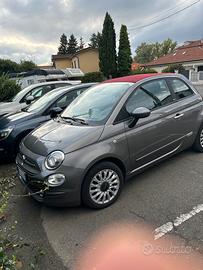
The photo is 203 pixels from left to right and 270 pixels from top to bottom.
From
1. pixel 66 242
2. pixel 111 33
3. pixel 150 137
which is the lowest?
pixel 66 242

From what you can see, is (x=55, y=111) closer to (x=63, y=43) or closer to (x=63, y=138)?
(x=63, y=138)

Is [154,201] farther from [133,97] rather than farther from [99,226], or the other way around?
[133,97]

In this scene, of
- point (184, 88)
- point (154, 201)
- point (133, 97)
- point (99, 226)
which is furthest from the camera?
point (184, 88)

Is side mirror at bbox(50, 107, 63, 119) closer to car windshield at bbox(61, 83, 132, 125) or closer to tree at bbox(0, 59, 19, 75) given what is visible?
car windshield at bbox(61, 83, 132, 125)

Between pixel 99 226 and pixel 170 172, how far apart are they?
175cm

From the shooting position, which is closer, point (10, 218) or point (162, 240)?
point (162, 240)

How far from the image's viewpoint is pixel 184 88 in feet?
15.5

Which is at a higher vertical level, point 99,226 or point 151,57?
point 151,57

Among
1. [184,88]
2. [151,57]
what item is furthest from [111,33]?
[151,57]

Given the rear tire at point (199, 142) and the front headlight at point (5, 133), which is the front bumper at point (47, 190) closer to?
the front headlight at point (5, 133)

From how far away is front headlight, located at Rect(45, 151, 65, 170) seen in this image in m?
3.20

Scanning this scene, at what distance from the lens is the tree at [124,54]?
28781 millimetres

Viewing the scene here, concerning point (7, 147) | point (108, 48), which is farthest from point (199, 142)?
point (108, 48)

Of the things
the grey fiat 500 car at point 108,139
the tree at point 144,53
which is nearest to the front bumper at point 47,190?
the grey fiat 500 car at point 108,139
